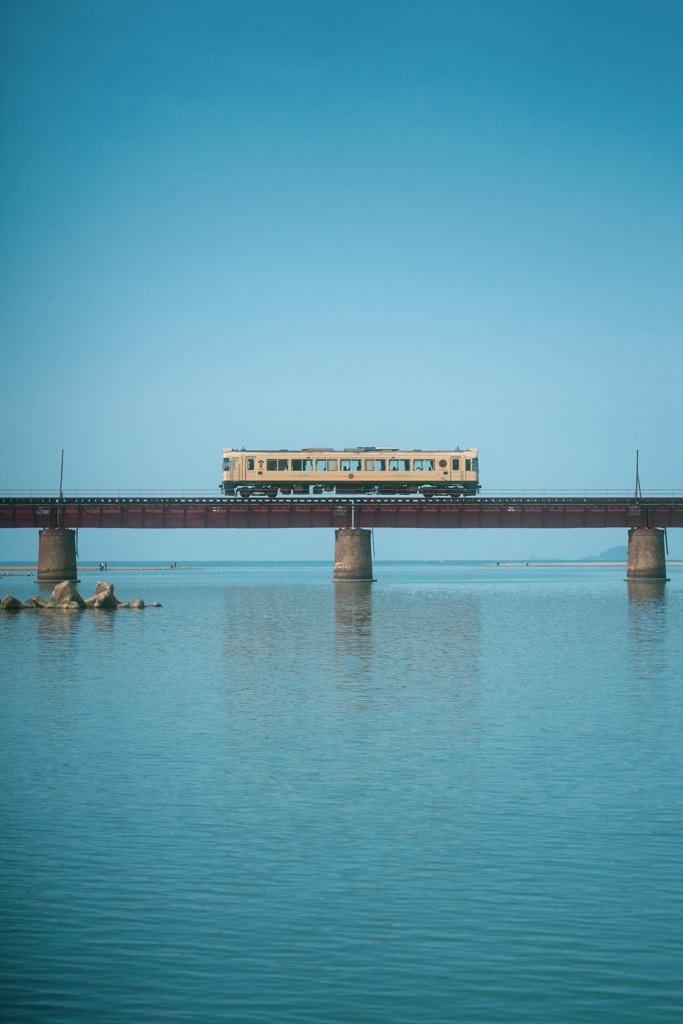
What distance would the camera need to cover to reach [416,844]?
42.3 ft

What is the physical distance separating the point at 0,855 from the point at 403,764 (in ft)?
23.7

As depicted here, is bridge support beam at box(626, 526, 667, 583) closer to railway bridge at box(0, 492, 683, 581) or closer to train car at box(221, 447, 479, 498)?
railway bridge at box(0, 492, 683, 581)

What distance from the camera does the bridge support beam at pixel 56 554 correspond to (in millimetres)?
88688

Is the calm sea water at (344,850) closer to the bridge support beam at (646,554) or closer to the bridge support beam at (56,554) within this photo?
the bridge support beam at (56,554)

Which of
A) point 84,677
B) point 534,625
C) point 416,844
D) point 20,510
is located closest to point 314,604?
point 534,625

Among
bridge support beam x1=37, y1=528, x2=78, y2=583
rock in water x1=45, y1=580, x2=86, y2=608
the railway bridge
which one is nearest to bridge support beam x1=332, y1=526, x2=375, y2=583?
the railway bridge

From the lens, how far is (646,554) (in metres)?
95.1

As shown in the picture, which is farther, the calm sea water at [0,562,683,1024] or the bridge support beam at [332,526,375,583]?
the bridge support beam at [332,526,375,583]

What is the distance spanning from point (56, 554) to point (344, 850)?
81193 millimetres

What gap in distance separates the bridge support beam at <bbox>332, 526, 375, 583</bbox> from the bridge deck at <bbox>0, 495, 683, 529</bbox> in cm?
173

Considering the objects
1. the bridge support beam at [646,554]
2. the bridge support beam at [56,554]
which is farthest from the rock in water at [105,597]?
the bridge support beam at [646,554]

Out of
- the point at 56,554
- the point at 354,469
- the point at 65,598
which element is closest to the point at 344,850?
the point at 65,598

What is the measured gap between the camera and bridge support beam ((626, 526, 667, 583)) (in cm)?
9181

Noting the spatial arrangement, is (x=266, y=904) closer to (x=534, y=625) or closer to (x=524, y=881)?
(x=524, y=881)
